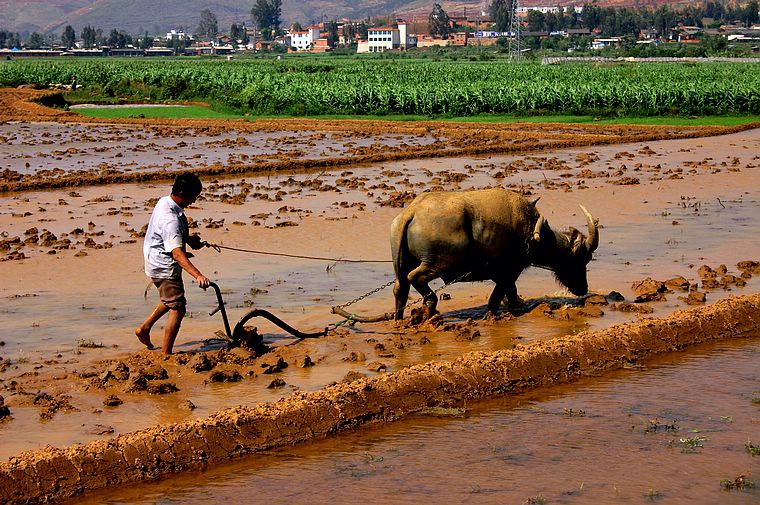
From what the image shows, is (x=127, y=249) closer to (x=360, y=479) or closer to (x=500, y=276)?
(x=500, y=276)

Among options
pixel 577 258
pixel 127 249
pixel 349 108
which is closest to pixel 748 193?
pixel 577 258

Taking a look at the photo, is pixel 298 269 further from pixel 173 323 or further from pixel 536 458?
pixel 536 458

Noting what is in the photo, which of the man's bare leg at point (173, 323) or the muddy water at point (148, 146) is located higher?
the man's bare leg at point (173, 323)

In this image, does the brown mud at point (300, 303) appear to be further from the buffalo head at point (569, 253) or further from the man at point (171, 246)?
the man at point (171, 246)

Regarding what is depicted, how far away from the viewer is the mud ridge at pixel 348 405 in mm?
6141

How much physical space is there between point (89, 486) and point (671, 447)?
11.4 ft

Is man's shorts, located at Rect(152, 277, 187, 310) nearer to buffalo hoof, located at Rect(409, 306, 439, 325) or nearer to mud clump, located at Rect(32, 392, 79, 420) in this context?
mud clump, located at Rect(32, 392, 79, 420)

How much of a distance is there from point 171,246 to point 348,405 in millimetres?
1852

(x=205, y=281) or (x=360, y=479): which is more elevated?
(x=205, y=281)

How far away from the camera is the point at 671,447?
6797 millimetres

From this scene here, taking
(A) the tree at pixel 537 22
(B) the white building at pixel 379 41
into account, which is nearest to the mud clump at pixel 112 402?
(B) the white building at pixel 379 41

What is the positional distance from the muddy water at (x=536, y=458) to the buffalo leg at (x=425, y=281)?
177 centimetres

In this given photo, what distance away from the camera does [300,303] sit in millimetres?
10602

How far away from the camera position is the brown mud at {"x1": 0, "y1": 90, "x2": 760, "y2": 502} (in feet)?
23.4
